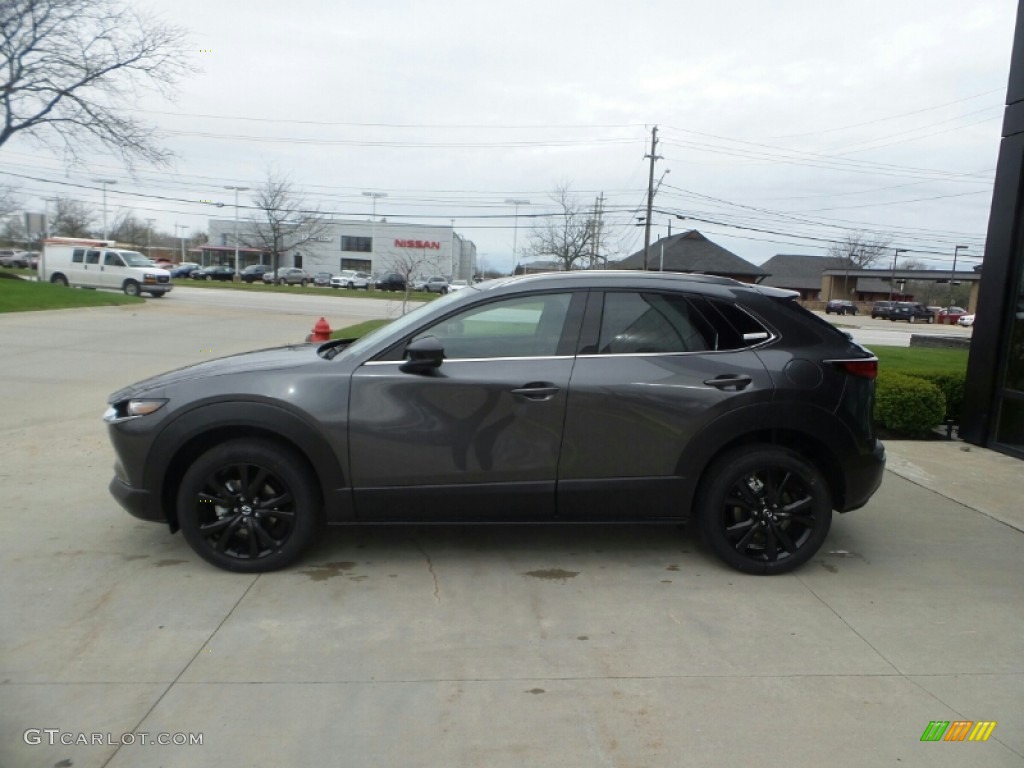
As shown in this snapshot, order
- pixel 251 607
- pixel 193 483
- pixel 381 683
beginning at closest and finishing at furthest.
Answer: pixel 381 683 < pixel 251 607 < pixel 193 483

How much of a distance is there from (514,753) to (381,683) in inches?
28.4

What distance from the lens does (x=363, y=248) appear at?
322 ft

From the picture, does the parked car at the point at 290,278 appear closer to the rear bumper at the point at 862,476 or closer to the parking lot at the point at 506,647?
Answer: the parking lot at the point at 506,647

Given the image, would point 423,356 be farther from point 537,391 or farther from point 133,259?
point 133,259

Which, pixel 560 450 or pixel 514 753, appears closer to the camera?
pixel 514 753

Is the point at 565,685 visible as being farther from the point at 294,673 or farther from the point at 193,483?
the point at 193,483

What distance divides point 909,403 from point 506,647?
20.2 feet

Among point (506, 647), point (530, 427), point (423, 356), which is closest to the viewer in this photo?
point (506, 647)

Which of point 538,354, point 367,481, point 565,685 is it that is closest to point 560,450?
point 538,354

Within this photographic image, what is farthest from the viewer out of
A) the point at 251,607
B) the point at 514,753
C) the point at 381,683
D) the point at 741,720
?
the point at 251,607

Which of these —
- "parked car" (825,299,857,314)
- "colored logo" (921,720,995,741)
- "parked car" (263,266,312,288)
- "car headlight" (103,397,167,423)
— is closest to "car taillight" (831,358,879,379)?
"colored logo" (921,720,995,741)

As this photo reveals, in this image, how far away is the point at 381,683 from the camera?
3277mm

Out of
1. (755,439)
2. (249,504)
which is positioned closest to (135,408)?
(249,504)

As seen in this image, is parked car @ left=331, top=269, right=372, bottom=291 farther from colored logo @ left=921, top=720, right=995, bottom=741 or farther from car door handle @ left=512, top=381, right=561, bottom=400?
colored logo @ left=921, top=720, right=995, bottom=741
